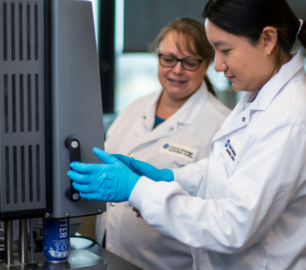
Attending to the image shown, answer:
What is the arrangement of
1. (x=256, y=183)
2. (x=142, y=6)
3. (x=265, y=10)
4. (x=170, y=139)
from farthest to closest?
(x=142, y=6) < (x=170, y=139) < (x=265, y=10) < (x=256, y=183)

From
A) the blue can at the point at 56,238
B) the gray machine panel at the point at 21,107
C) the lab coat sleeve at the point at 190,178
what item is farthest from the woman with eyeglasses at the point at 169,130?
the gray machine panel at the point at 21,107

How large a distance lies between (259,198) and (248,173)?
6 centimetres

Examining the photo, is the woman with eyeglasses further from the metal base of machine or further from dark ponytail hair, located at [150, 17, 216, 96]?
the metal base of machine

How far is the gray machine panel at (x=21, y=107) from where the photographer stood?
0.85 m

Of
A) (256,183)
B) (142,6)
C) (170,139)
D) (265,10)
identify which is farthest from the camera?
(142,6)

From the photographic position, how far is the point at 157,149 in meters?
1.84

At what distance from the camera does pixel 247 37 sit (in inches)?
39.7

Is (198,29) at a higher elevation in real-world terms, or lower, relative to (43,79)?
higher

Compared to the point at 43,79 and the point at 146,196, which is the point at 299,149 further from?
the point at 43,79

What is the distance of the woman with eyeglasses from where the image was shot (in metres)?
1.66

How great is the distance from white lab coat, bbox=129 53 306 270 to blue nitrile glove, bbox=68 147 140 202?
0.12 ft

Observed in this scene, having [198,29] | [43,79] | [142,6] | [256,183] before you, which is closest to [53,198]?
[43,79]

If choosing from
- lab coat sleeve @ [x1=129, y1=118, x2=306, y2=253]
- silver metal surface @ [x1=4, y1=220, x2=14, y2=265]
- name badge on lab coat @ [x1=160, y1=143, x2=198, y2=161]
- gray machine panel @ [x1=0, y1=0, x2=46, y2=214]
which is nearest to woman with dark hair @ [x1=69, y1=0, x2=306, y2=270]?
lab coat sleeve @ [x1=129, y1=118, x2=306, y2=253]

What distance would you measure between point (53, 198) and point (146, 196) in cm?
23
